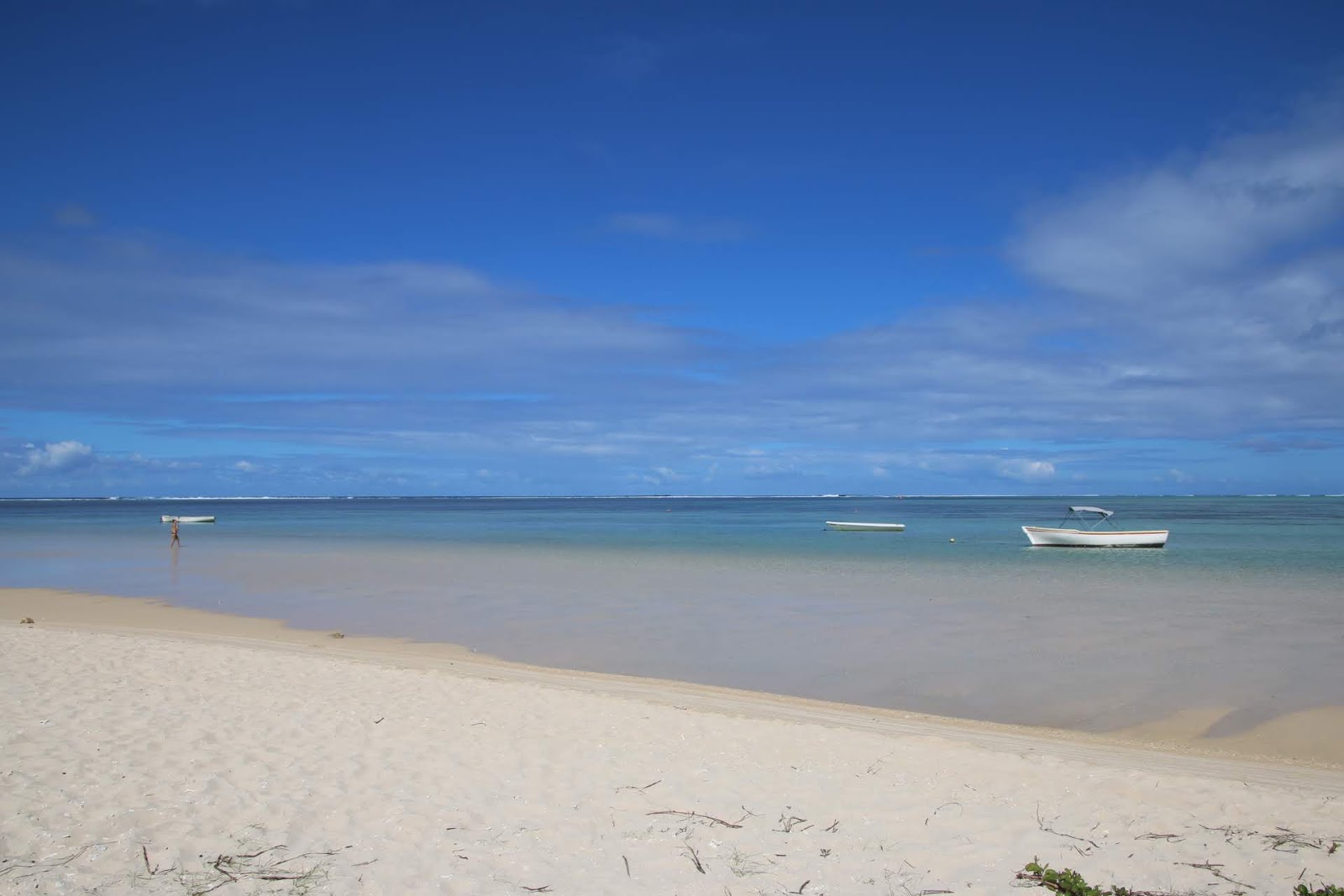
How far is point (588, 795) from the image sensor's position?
282 inches

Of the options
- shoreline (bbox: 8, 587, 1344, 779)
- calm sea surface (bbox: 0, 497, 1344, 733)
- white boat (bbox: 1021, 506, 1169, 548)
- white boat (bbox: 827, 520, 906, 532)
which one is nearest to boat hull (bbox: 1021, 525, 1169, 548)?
white boat (bbox: 1021, 506, 1169, 548)

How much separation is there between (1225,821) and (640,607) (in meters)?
16.3

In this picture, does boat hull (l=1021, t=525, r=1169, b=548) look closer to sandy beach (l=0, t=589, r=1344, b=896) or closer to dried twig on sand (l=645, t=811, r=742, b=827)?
sandy beach (l=0, t=589, r=1344, b=896)

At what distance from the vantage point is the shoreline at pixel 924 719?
9.73 metres

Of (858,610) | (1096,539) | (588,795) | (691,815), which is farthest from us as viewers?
(1096,539)

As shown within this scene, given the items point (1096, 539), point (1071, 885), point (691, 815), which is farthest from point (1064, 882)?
point (1096, 539)

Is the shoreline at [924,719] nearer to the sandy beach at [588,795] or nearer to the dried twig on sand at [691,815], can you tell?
the sandy beach at [588,795]

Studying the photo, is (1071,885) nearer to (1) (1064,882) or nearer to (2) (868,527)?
(1) (1064,882)

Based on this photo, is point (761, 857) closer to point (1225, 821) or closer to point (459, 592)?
point (1225, 821)

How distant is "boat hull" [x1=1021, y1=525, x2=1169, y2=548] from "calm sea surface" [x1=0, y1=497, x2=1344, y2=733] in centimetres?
99

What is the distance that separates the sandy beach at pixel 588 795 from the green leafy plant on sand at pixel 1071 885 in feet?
0.64

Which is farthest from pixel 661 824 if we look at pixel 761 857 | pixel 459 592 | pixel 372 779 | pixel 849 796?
pixel 459 592

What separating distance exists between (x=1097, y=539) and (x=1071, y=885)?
1841 inches

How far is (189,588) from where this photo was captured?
2652 centimetres
